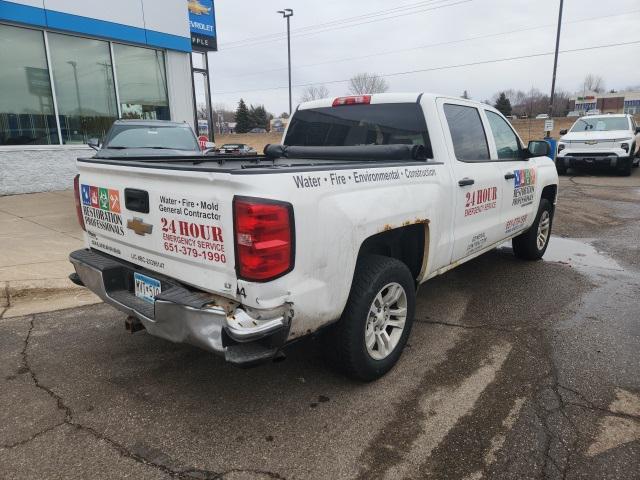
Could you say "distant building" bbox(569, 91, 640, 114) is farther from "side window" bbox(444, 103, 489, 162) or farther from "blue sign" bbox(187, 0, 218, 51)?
"side window" bbox(444, 103, 489, 162)

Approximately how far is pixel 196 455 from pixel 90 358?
1551 millimetres

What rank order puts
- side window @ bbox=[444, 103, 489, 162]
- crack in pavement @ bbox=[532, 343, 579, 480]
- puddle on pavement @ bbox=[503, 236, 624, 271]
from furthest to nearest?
puddle on pavement @ bbox=[503, 236, 624, 271], side window @ bbox=[444, 103, 489, 162], crack in pavement @ bbox=[532, 343, 579, 480]

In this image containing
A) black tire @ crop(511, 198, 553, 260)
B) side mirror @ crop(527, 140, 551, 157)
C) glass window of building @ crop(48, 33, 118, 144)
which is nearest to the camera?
side mirror @ crop(527, 140, 551, 157)

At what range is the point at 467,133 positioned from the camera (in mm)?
4176

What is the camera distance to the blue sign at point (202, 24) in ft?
66.2

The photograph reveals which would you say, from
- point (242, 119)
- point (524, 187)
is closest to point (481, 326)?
point (524, 187)

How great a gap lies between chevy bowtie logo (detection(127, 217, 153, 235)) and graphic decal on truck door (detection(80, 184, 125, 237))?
124 millimetres

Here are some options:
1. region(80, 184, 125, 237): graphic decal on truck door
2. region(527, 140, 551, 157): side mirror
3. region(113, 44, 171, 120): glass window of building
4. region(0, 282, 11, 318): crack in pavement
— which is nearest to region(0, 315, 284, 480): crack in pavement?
region(80, 184, 125, 237): graphic decal on truck door

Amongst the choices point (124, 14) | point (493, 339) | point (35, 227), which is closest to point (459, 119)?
point (493, 339)

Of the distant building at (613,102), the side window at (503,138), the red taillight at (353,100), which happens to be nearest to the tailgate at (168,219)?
the red taillight at (353,100)

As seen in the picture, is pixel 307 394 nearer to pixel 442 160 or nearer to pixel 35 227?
pixel 442 160

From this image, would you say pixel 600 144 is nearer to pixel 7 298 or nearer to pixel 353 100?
pixel 353 100

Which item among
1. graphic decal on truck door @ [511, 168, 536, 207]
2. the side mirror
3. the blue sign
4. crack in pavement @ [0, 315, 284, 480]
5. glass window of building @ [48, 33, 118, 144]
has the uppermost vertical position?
the blue sign

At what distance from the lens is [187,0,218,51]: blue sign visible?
66.2 ft
